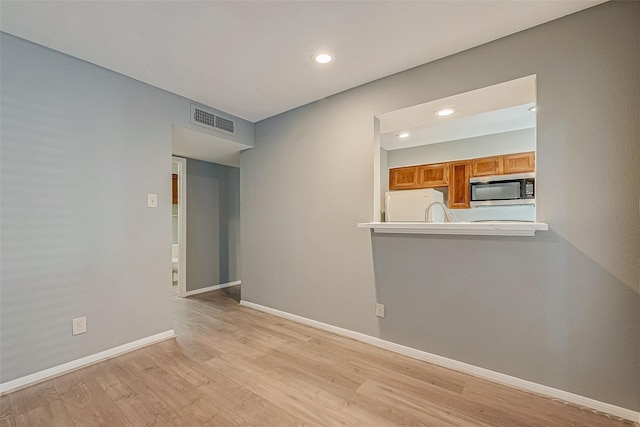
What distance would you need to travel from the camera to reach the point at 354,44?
2.04 meters

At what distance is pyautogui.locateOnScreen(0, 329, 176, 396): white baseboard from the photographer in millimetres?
1885

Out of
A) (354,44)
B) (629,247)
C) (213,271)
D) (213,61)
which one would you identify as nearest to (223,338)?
(213,271)

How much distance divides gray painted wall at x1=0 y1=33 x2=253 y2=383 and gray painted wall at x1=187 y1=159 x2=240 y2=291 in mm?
1651

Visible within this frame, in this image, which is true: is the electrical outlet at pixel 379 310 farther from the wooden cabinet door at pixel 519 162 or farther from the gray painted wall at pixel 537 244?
the wooden cabinet door at pixel 519 162

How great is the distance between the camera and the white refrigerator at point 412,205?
4.19m

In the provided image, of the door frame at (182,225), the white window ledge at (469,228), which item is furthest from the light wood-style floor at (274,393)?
the door frame at (182,225)

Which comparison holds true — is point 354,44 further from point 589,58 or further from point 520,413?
point 520,413

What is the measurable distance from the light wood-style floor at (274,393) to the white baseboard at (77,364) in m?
0.06

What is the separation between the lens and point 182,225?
4.19m

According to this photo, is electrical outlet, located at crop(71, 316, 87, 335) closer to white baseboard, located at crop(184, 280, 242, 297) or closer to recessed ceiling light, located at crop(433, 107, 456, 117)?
white baseboard, located at crop(184, 280, 242, 297)

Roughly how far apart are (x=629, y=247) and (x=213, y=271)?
476 centimetres

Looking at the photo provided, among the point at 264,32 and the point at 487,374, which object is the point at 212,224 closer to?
the point at 264,32

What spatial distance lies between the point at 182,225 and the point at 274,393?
312cm

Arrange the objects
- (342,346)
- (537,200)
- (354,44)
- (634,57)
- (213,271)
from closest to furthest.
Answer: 1. (634,57)
2. (537,200)
3. (354,44)
4. (342,346)
5. (213,271)
